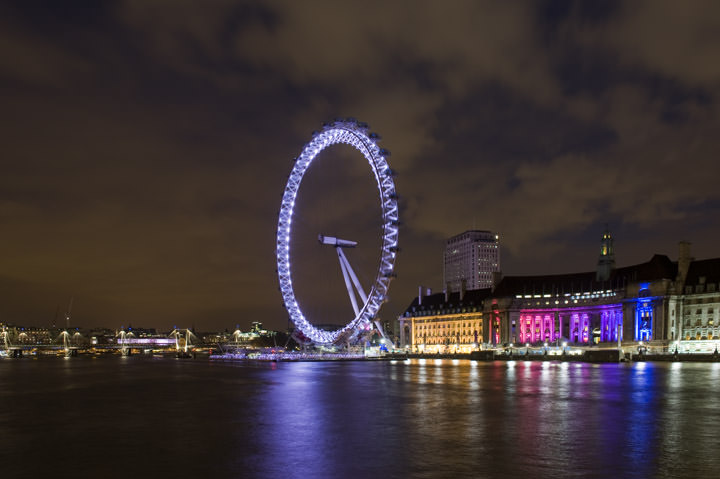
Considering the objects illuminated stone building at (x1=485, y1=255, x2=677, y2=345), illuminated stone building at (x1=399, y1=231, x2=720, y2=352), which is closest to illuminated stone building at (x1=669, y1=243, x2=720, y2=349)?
illuminated stone building at (x1=399, y1=231, x2=720, y2=352)

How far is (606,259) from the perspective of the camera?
161625 mm

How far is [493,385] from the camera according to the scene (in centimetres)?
4894

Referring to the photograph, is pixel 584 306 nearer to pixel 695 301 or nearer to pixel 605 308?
pixel 605 308

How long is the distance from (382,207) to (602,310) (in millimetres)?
81459

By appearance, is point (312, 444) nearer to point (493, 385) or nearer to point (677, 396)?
point (677, 396)

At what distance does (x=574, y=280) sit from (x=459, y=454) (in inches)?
6201

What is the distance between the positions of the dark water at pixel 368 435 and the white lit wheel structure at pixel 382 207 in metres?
56.7

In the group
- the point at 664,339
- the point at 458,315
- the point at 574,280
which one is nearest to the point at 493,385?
the point at 664,339

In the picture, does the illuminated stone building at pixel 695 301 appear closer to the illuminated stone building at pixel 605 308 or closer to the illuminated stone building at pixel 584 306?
the illuminated stone building at pixel 605 308

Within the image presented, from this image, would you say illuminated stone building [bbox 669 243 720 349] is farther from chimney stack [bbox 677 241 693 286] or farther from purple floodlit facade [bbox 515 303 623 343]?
purple floodlit facade [bbox 515 303 623 343]

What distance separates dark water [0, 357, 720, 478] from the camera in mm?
17969

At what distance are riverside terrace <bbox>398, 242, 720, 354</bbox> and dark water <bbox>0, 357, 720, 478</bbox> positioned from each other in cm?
9687

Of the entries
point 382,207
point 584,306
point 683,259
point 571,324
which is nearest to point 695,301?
point 683,259

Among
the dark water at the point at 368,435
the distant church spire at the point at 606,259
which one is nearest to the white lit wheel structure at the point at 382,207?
the dark water at the point at 368,435
